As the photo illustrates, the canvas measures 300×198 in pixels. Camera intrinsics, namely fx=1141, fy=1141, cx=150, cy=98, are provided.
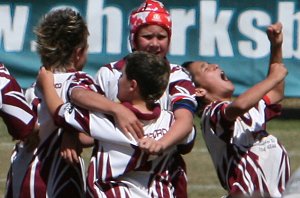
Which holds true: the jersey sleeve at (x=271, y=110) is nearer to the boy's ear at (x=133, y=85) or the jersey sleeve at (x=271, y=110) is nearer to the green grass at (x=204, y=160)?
the boy's ear at (x=133, y=85)

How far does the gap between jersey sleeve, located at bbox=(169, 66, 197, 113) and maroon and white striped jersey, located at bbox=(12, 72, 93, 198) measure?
48 centimetres

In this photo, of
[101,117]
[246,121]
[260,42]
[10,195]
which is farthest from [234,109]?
[260,42]

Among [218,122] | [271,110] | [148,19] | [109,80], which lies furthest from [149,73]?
[271,110]

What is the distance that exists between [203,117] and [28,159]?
0.90 m

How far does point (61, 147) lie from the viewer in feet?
17.4

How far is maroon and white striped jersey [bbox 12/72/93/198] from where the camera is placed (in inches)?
212

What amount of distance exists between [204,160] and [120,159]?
4.50m

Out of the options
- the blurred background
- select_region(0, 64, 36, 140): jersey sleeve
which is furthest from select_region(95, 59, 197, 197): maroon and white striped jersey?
the blurred background

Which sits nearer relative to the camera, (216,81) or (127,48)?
(216,81)

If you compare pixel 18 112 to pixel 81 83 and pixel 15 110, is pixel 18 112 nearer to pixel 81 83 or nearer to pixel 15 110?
pixel 15 110

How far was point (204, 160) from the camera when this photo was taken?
9.48 meters

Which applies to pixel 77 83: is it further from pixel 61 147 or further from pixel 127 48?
pixel 127 48

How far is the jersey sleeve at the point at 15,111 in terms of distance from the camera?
5.18 metres

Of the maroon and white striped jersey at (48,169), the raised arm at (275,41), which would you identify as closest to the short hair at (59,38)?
the maroon and white striped jersey at (48,169)
